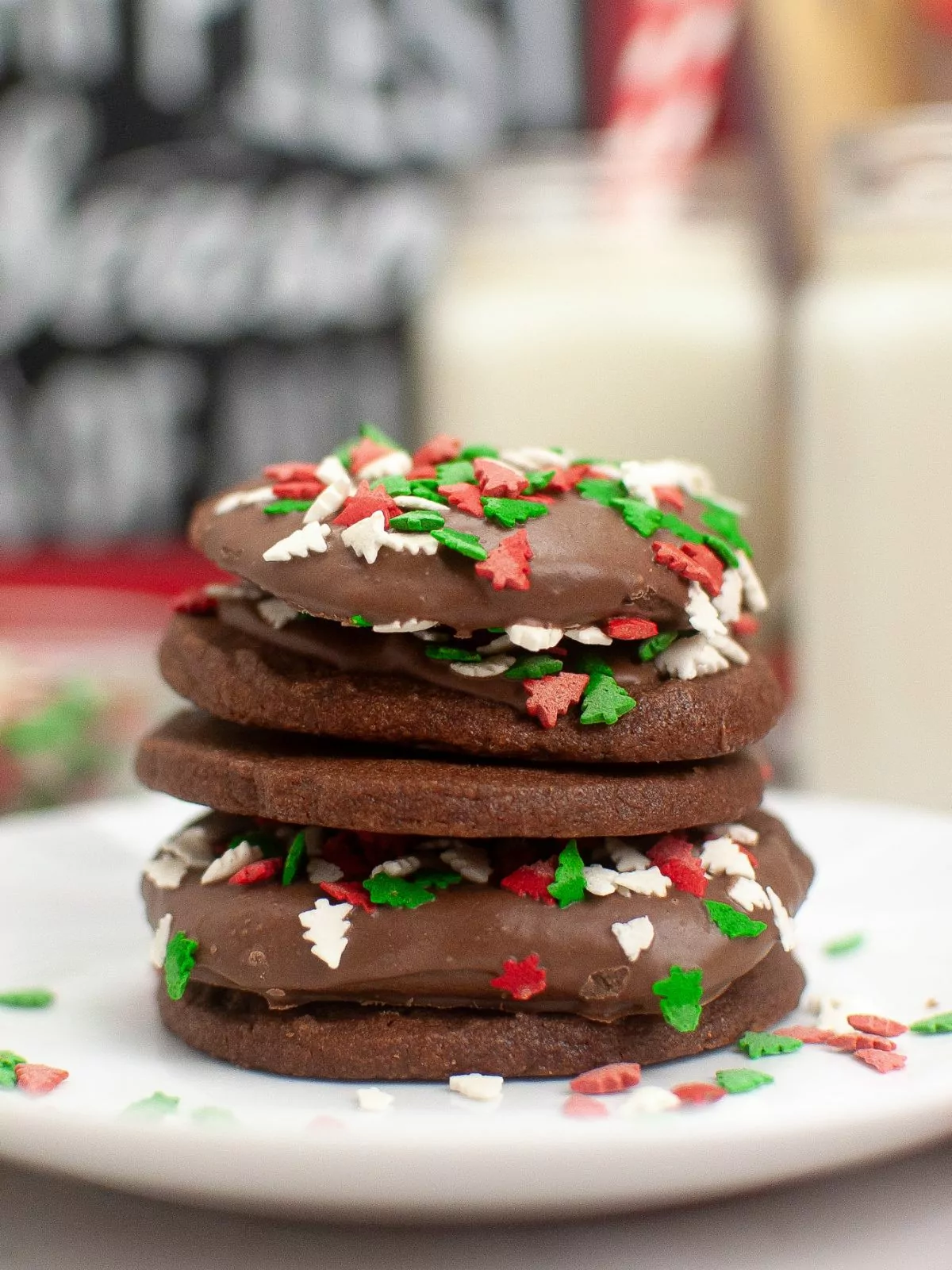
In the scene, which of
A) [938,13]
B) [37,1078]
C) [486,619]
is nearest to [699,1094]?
[486,619]

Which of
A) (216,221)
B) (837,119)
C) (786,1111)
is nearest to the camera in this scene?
(786,1111)

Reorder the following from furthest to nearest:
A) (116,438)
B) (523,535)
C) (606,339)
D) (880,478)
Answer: (116,438) < (606,339) < (880,478) < (523,535)

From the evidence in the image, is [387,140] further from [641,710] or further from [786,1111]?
[786,1111]

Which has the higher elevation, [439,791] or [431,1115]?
[439,791]

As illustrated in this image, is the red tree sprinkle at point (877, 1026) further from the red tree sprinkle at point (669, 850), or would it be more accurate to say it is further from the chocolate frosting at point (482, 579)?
the chocolate frosting at point (482, 579)

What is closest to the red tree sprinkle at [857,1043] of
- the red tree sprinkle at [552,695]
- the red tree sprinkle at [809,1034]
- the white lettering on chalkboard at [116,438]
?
the red tree sprinkle at [809,1034]

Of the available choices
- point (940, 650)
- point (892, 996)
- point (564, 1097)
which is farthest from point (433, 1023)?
point (940, 650)

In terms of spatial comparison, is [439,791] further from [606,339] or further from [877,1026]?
[606,339]
